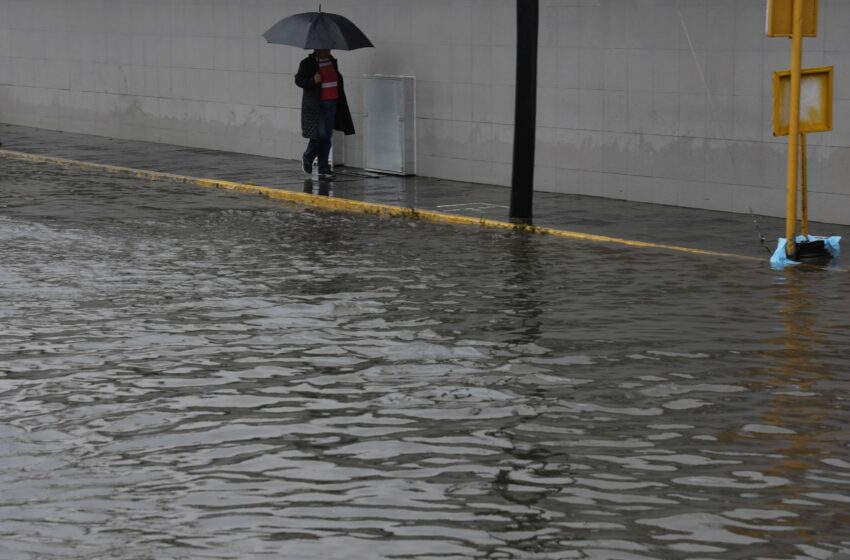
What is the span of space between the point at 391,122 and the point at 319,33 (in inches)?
67.9

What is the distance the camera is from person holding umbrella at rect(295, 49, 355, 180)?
22328 millimetres

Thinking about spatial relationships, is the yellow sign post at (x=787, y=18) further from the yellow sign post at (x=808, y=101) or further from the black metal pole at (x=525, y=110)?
the black metal pole at (x=525, y=110)

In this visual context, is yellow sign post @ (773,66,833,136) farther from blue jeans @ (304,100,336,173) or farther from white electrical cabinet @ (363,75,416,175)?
blue jeans @ (304,100,336,173)

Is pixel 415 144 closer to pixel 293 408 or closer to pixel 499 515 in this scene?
pixel 293 408

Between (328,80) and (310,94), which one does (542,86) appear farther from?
(310,94)

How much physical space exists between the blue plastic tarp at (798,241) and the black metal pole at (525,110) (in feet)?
11.4

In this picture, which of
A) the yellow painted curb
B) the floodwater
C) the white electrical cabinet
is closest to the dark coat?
the white electrical cabinet

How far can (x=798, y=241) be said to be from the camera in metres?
15.0

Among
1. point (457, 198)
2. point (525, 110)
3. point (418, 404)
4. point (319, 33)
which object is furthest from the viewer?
point (319, 33)

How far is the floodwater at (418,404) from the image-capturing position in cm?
696

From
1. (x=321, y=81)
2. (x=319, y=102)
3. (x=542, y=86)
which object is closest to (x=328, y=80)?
(x=321, y=81)

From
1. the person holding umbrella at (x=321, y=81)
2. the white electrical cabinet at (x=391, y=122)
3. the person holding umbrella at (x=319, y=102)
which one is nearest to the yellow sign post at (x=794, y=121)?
the person holding umbrella at (x=321, y=81)

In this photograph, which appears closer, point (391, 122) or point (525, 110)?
point (525, 110)

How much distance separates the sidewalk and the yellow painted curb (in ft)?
0.61
